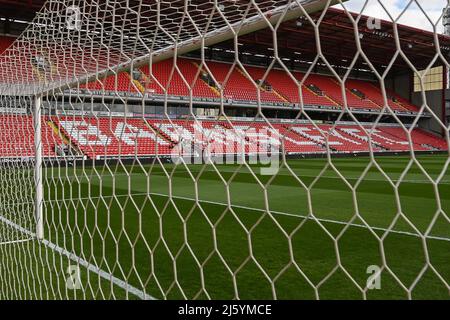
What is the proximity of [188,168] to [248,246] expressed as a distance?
480 millimetres

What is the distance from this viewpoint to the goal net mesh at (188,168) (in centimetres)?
118

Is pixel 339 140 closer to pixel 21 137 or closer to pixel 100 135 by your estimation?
pixel 21 137

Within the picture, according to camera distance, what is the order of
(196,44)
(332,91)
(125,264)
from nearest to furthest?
1. (196,44)
2. (125,264)
3. (332,91)

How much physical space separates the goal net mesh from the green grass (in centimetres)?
2

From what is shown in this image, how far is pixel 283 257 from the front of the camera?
12.7 feet

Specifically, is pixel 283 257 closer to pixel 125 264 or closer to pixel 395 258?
pixel 395 258

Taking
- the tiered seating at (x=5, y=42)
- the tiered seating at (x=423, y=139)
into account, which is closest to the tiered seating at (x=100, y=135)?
the tiered seating at (x=5, y=42)

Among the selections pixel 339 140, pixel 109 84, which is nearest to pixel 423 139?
pixel 339 140

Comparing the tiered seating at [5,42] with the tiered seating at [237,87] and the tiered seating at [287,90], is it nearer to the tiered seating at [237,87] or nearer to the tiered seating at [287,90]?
the tiered seating at [237,87]

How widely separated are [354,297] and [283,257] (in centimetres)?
105

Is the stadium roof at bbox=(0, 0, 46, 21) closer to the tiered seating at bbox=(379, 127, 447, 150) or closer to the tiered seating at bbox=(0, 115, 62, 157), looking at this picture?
the tiered seating at bbox=(0, 115, 62, 157)

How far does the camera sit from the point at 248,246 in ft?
6.75
